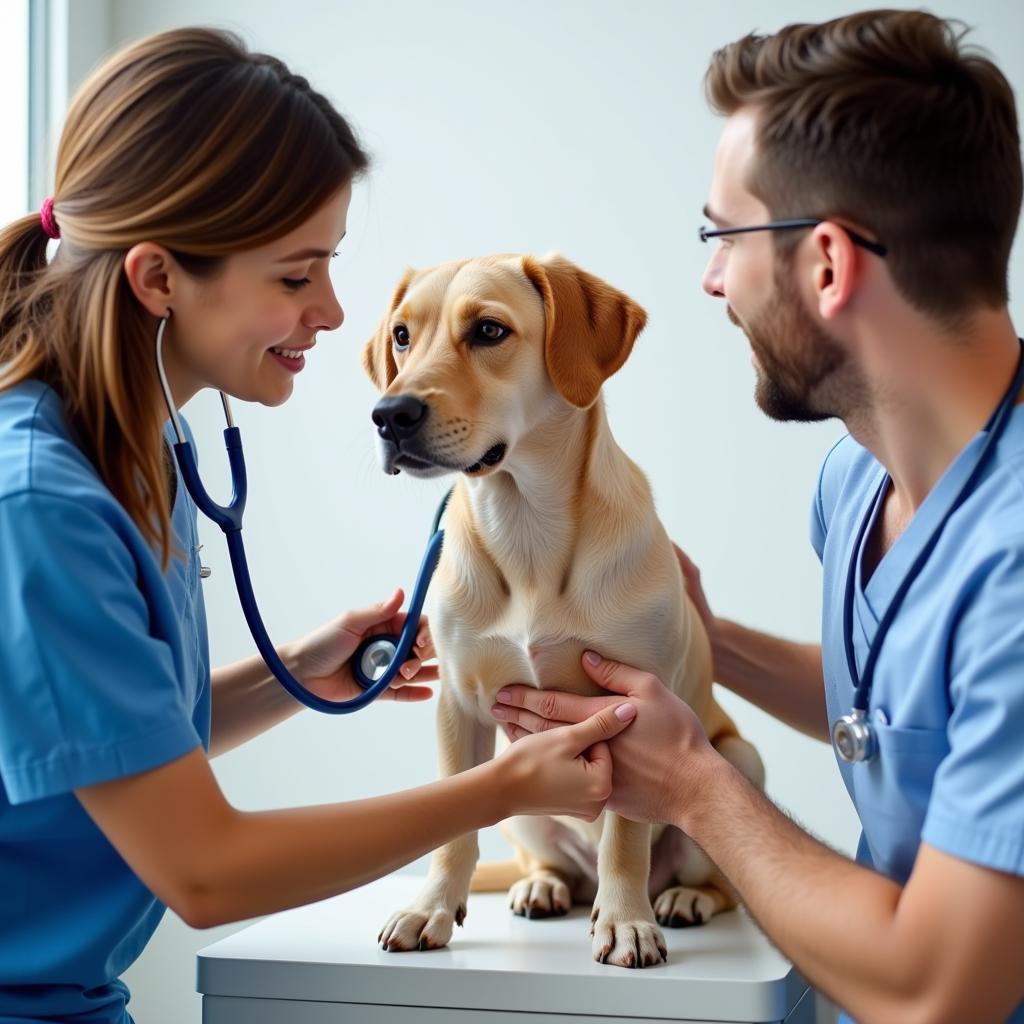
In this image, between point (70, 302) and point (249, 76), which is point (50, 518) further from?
point (249, 76)

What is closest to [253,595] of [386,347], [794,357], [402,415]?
[402,415]

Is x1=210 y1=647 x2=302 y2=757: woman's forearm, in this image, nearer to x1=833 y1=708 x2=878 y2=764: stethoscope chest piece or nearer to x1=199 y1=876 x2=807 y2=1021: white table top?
x1=199 y1=876 x2=807 y2=1021: white table top

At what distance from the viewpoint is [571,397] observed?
1601 mm

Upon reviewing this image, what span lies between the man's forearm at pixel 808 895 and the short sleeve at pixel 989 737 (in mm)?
102

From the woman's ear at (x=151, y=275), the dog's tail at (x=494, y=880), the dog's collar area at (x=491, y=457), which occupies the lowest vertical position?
the dog's tail at (x=494, y=880)

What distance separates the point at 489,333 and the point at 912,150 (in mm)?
616

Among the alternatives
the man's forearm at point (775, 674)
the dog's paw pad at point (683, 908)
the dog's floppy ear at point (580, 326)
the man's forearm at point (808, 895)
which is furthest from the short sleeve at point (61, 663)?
the man's forearm at point (775, 674)

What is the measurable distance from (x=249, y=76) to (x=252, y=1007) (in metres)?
1.06

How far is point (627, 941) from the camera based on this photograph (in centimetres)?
144

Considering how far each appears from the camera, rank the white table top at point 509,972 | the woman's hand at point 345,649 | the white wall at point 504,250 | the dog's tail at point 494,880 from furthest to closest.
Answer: the white wall at point 504,250, the dog's tail at point 494,880, the woman's hand at point 345,649, the white table top at point 509,972

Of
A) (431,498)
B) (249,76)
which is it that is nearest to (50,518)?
(249,76)

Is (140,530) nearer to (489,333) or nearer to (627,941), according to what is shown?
(489,333)

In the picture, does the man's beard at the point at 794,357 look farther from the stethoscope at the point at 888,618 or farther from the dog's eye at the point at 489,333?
the dog's eye at the point at 489,333

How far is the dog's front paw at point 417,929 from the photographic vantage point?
148 cm
